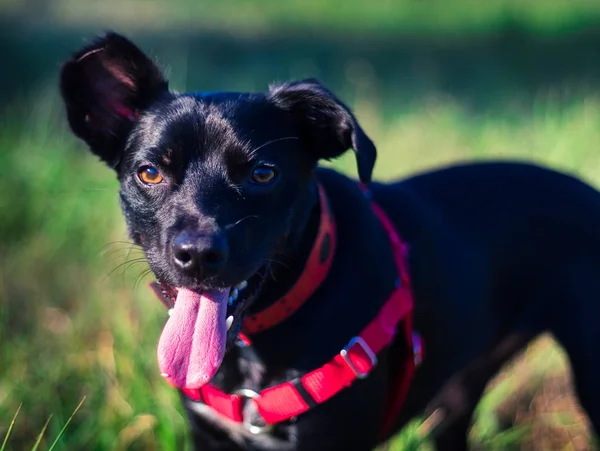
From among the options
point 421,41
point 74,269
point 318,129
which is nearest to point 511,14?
point 421,41

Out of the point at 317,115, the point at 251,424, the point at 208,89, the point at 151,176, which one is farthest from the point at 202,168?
the point at 208,89

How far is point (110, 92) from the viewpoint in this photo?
260cm

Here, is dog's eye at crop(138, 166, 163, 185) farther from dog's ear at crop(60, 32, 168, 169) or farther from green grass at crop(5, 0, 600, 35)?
green grass at crop(5, 0, 600, 35)

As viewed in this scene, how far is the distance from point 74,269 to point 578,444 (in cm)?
281

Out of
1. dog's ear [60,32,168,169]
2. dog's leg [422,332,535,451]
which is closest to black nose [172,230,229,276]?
dog's ear [60,32,168,169]

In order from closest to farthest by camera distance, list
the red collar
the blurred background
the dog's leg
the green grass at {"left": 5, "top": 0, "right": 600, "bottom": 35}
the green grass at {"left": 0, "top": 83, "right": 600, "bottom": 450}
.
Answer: the red collar → the green grass at {"left": 0, "top": 83, "right": 600, "bottom": 450} → the blurred background → the dog's leg → the green grass at {"left": 5, "top": 0, "right": 600, "bottom": 35}

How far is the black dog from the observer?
2.21m

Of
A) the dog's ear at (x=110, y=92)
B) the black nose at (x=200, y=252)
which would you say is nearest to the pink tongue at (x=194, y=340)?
the black nose at (x=200, y=252)

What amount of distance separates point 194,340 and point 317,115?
865 mm

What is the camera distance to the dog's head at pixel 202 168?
84.7 inches

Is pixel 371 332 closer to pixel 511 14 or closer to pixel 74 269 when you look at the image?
pixel 74 269

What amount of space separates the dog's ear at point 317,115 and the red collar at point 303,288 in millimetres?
277

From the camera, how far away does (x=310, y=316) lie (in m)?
2.33

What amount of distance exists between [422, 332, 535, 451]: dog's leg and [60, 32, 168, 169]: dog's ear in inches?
70.3
